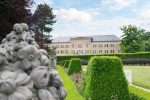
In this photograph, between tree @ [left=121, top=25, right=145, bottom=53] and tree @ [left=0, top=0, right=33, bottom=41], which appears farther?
tree @ [left=121, top=25, right=145, bottom=53]

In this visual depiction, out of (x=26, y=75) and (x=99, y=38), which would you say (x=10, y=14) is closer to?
(x=26, y=75)

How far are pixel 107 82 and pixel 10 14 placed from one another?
421cm

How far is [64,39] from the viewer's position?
411 feet

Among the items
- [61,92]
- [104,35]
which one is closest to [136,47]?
[104,35]

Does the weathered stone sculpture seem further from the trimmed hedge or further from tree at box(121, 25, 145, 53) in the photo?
tree at box(121, 25, 145, 53)

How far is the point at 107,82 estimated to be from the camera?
10961 mm

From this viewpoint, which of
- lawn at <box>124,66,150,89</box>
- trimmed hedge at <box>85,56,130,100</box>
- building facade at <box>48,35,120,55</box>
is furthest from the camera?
building facade at <box>48,35,120,55</box>

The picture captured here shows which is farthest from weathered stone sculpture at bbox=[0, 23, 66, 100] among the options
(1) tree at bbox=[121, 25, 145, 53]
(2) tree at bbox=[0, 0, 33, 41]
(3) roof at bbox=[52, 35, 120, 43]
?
(3) roof at bbox=[52, 35, 120, 43]

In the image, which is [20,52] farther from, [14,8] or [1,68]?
[14,8]

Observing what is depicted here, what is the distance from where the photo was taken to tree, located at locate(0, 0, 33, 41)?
12477mm

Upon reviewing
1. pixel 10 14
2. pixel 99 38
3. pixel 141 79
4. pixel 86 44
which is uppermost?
pixel 99 38

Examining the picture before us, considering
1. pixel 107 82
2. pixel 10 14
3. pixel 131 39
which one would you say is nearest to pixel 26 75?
pixel 107 82

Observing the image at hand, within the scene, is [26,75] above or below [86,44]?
below

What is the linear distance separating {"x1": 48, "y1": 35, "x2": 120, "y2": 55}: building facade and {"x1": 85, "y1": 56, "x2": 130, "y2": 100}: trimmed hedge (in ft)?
362
